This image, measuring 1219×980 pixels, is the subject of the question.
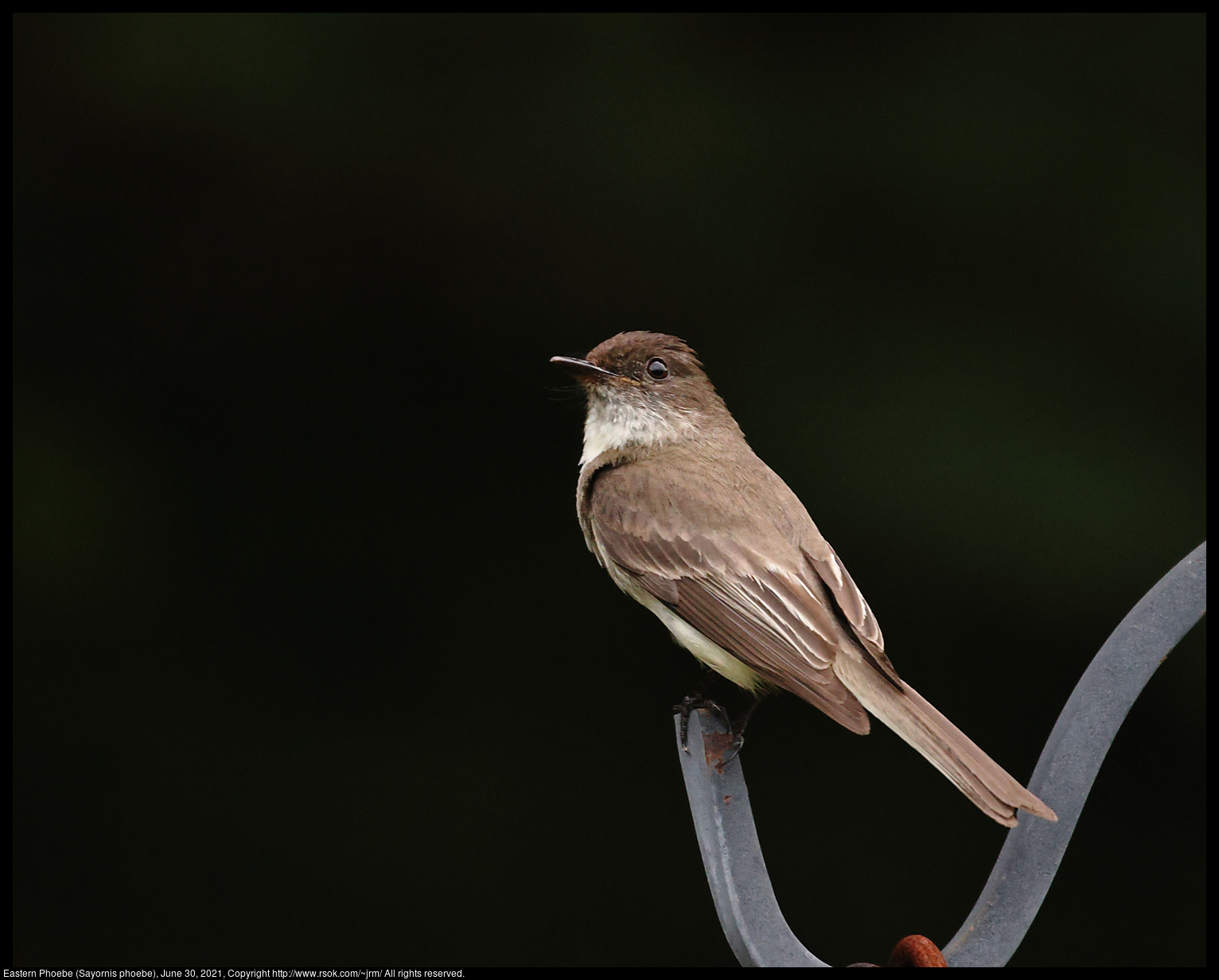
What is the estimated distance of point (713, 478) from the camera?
301 cm

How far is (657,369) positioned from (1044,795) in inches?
61.7

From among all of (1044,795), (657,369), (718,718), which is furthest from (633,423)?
(1044,795)

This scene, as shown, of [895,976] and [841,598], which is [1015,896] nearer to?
[895,976]

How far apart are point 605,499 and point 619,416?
296mm

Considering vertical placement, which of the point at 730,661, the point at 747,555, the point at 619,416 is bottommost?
the point at 730,661

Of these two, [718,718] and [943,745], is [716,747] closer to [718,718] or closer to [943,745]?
[718,718]

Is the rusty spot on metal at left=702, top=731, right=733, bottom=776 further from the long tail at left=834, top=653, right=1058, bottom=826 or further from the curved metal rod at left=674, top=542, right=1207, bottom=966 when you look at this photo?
the long tail at left=834, top=653, right=1058, bottom=826

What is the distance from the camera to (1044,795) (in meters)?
2.14

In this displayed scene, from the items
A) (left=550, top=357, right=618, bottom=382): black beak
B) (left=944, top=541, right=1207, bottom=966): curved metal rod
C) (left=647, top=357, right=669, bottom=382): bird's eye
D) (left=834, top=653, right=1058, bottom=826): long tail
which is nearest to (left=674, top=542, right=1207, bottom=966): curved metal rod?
(left=944, top=541, right=1207, bottom=966): curved metal rod

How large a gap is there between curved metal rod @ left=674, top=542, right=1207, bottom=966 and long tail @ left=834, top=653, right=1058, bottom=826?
0.13 m

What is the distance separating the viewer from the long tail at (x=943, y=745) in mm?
1965

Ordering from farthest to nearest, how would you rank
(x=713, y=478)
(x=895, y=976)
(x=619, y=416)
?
1. (x=619, y=416)
2. (x=713, y=478)
3. (x=895, y=976)

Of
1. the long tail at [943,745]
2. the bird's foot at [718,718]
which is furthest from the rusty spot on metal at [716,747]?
the long tail at [943,745]

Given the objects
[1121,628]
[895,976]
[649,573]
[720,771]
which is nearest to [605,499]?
[649,573]
